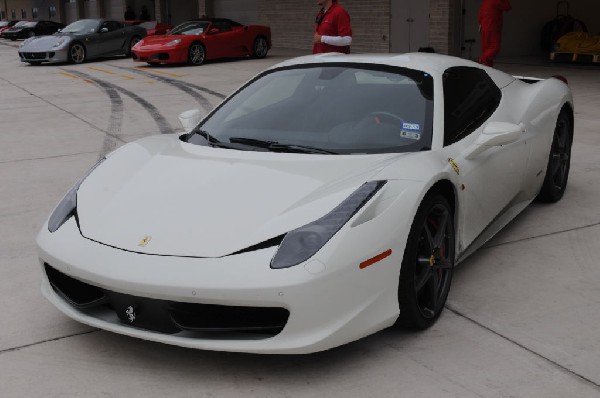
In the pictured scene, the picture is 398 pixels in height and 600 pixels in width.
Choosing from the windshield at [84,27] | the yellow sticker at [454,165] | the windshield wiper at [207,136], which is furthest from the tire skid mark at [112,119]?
the windshield at [84,27]

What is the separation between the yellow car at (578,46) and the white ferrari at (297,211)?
13890 mm

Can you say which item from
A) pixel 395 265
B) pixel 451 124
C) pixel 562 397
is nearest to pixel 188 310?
pixel 395 265

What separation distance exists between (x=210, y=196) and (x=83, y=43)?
727 inches

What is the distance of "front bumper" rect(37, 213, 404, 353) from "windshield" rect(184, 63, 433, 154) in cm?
90

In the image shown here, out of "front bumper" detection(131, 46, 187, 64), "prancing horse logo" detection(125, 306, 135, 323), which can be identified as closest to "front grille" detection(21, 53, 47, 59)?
"front bumper" detection(131, 46, 187, 64)

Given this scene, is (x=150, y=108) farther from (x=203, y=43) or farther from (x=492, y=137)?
(x=203, y=43)

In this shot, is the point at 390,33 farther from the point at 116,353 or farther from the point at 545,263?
the point at 116,353

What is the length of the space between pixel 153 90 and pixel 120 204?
34.4 ft

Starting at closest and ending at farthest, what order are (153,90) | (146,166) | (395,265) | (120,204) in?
(395,265) → (120,204) → (146,166) → (153,90)

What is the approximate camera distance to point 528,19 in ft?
68.5

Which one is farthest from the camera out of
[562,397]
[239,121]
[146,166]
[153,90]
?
[153,90]

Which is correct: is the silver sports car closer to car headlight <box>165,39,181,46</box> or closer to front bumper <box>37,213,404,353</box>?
car headlight <box>165,39,181,46</box>

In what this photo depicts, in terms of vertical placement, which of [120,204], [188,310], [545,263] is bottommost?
[545,263]

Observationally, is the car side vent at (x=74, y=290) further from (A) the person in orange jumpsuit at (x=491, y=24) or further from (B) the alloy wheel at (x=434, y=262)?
(A) the person in orange jumpsuit at (x=491, y=24)
